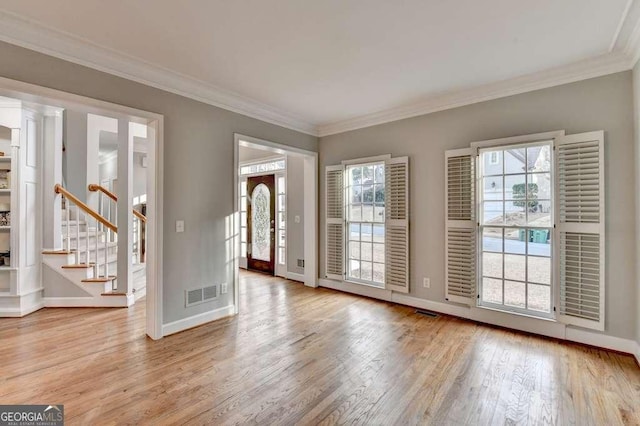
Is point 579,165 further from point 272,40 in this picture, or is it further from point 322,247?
point 322,247

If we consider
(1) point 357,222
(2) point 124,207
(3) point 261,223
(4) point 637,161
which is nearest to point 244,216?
(3) point 261,223

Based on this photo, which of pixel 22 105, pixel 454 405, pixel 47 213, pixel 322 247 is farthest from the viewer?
pixel 322 247

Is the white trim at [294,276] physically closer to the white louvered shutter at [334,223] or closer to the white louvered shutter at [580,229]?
the white louvered shutter at [334,223]

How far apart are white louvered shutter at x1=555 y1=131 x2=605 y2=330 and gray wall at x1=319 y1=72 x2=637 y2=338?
9cm

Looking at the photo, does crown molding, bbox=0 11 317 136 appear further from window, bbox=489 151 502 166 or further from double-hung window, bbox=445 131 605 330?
window, bbox=489 151 502 166

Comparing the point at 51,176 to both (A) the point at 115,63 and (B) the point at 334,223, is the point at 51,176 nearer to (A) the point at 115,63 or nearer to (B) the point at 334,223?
(A) the point at 115,63

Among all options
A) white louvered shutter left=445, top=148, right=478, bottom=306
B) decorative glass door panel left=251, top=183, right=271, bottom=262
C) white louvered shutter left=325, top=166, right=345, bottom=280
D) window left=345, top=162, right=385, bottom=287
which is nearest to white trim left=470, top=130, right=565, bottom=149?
white louvered shutter left=445, top=148, right=478, bottom=306

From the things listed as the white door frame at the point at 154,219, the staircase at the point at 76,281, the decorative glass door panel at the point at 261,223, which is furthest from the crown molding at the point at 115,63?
the decorative glass door panel at the point at 261,223

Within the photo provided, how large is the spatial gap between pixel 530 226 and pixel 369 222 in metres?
2.02

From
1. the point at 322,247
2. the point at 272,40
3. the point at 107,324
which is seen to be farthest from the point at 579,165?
the point at 107,324

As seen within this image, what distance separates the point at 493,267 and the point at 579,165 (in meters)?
1.32

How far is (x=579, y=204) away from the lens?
2.87 metres

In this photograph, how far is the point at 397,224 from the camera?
4176 millimetres

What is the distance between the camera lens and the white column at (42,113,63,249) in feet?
13.4
